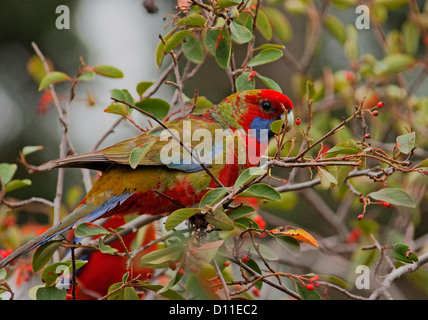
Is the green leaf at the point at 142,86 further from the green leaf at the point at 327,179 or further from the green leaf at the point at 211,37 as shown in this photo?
the green leaf at the point at 327,179

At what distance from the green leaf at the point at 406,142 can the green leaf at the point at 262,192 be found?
1.41 ft

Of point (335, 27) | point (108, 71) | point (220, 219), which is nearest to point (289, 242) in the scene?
point (220, 219)

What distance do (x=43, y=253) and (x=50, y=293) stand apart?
150 mm

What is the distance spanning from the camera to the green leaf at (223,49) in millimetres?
1983

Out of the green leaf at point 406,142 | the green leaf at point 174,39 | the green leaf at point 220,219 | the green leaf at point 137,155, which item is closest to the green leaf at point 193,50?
the green leaf at point 174,39

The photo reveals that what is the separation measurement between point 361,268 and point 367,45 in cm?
343

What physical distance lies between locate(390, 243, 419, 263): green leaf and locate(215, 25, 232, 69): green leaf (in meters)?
0.92

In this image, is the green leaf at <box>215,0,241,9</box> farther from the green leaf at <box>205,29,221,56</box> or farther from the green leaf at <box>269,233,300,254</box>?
the green leaf at <box>269,233,300,254</box>

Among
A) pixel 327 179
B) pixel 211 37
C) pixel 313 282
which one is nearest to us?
pixel 327 179

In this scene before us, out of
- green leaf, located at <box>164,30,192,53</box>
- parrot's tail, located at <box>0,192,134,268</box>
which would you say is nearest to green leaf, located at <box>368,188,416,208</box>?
green leaf, located at <box>164,30,192,53</box>

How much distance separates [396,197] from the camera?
5.93 feet

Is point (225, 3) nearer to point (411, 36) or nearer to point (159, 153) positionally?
point (159, 153)

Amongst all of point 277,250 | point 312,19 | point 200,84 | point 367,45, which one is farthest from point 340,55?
point 277,250
